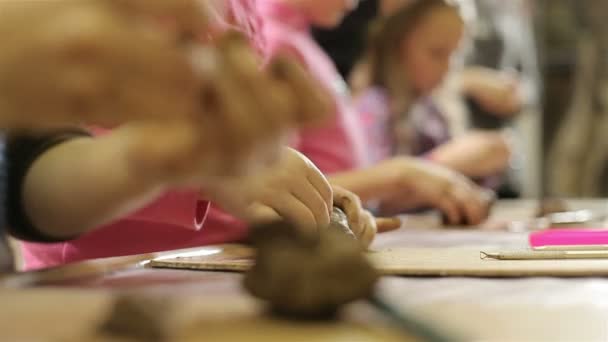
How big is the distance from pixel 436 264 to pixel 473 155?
2.82ft

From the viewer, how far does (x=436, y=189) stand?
2.84 feet

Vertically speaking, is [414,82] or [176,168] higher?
[414,82]

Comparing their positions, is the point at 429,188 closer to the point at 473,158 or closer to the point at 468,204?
the point at 468,204

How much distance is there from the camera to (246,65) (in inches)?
8.0

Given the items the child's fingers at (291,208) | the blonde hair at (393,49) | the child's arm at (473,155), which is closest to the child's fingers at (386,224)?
the child's fingers at (291,208)

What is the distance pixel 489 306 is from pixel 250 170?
11 cm

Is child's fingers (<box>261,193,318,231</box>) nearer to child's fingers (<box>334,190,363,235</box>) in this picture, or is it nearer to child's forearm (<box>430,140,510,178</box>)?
child's fingers (<box>334,190,363,235</box>)

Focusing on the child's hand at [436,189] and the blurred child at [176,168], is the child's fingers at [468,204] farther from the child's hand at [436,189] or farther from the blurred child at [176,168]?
the blurred child at [176,168]

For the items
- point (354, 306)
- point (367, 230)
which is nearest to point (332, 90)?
point (367, 230)

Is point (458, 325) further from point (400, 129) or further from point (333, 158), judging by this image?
point (400, 129)

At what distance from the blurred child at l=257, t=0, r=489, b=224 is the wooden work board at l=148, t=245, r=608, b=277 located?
1.01ft

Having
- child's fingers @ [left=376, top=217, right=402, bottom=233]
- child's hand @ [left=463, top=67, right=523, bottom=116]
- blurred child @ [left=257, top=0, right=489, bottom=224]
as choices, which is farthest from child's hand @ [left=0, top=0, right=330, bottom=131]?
child's hand @ [left=463, top=67, right=523, bottom=116]

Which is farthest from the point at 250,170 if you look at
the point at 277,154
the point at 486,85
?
the point at 486,85

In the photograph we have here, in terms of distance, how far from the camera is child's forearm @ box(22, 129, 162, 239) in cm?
27
